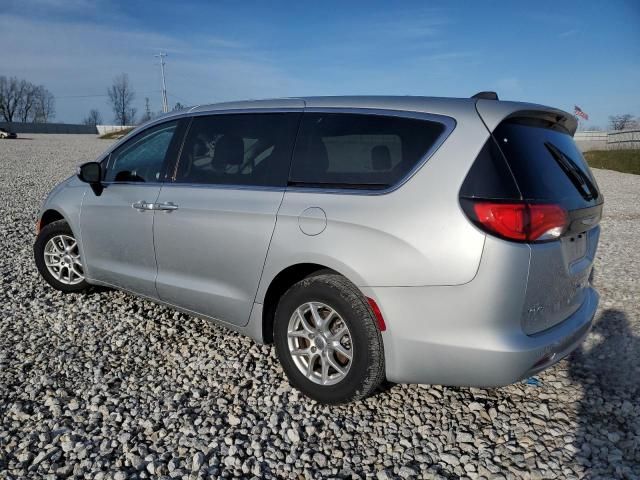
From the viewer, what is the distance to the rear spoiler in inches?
97.0

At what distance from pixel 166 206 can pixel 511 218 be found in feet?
7.57

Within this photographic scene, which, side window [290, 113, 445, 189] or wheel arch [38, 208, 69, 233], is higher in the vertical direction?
side window [290, 113, 445, 189]

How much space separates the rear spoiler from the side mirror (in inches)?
121

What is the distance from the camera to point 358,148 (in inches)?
110

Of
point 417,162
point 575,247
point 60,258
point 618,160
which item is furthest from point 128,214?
point 618,160

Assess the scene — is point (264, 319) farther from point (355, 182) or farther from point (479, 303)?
A: point (479, 303)

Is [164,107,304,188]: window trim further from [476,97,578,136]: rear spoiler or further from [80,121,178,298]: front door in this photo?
[476,97,578,136]: rear spoiler

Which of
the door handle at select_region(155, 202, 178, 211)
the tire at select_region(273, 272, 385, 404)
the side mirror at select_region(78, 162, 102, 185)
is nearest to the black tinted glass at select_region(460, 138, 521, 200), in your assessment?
the tire at select_region(273, 272, 385, 404)

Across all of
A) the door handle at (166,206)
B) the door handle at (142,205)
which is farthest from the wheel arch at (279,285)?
the door handle at (142,205)

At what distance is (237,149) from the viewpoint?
11.0ft

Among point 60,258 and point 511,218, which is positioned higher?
point 511,218

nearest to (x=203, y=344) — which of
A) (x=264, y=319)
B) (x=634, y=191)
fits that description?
(x=264, y=319)

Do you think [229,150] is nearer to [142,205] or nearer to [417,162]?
[142,205]

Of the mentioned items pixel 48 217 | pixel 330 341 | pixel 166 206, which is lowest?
pixel 330 341
